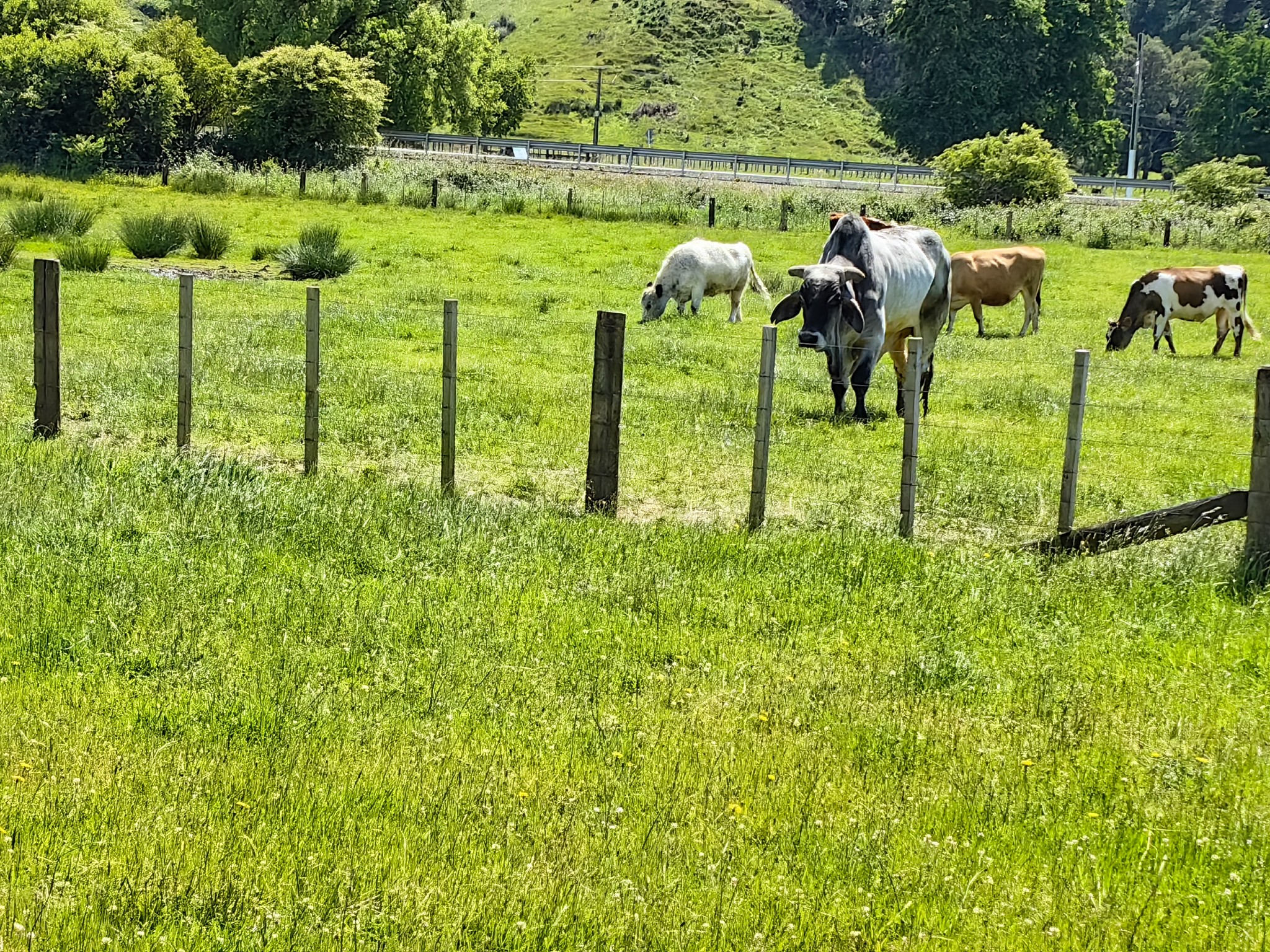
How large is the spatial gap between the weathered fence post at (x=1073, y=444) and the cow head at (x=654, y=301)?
45.0 feet

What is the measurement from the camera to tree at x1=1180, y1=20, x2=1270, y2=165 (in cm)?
7825

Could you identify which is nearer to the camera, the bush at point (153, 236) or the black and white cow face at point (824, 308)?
the black and white cow face at point (824, 308)

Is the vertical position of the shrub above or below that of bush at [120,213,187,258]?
above

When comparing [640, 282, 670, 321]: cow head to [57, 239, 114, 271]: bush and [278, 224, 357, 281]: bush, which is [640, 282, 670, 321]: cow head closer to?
[278, 224, 357, 281]: bush

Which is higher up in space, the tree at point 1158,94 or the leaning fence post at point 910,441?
the tree at point 1158,94

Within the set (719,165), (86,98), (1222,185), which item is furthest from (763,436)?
(719,165)

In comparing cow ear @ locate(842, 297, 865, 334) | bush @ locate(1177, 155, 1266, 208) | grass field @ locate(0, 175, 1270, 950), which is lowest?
grass field @ locate(0, 175, 1270, 950)

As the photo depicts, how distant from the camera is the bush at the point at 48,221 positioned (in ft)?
87.9

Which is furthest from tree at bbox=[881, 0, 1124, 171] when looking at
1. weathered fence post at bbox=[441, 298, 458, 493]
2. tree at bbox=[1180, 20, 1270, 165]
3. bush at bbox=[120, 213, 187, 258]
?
weathered fence post at bbox=[441, 298, 458, 493]

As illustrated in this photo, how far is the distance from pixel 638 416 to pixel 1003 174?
109 ft

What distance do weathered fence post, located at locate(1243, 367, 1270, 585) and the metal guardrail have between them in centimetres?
4563

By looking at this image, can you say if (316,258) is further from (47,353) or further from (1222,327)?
(1222,327)

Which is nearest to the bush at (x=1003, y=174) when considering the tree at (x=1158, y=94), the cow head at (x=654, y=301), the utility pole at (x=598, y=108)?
the cow head at (x=654, y=301)

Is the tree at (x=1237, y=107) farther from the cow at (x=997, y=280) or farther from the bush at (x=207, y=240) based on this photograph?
the bush at (x=207, y=240)
